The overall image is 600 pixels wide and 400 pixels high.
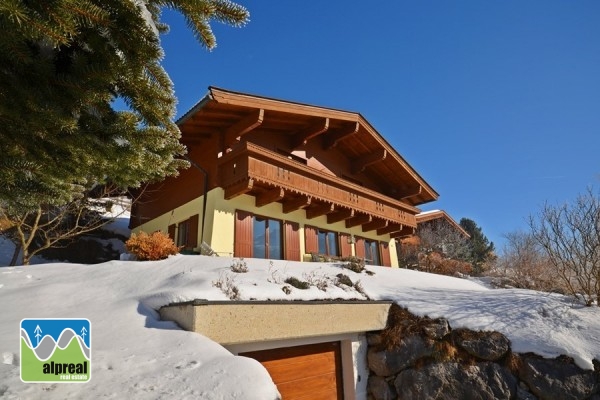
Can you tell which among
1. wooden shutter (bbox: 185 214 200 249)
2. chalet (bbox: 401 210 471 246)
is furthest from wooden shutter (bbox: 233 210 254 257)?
chalet (bbox: 401 210 471 246)

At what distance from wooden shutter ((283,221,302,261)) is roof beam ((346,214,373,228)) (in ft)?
11.5

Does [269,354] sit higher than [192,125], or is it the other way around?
[192,125]

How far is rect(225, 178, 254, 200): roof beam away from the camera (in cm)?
1187

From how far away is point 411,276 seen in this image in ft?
40.9

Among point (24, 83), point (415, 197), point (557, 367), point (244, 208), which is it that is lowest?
point (557, 367)

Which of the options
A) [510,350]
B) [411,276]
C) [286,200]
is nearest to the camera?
[510,350]

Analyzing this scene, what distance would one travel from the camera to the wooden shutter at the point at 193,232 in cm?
1315

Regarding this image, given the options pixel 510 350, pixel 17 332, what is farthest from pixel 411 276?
pixel 17 332

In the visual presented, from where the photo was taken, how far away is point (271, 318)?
5.97 metres

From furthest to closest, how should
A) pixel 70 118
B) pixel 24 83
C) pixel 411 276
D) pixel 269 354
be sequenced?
pixel 411 276 → pixel 269 354 → pixel 70 118 → pixel 24 83

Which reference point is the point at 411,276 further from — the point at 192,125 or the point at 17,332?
the point at 17,332

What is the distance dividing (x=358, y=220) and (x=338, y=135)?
448 centimetres

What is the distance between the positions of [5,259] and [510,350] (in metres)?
22.9

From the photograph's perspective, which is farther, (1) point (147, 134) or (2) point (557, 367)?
(2) point (557, 367)
